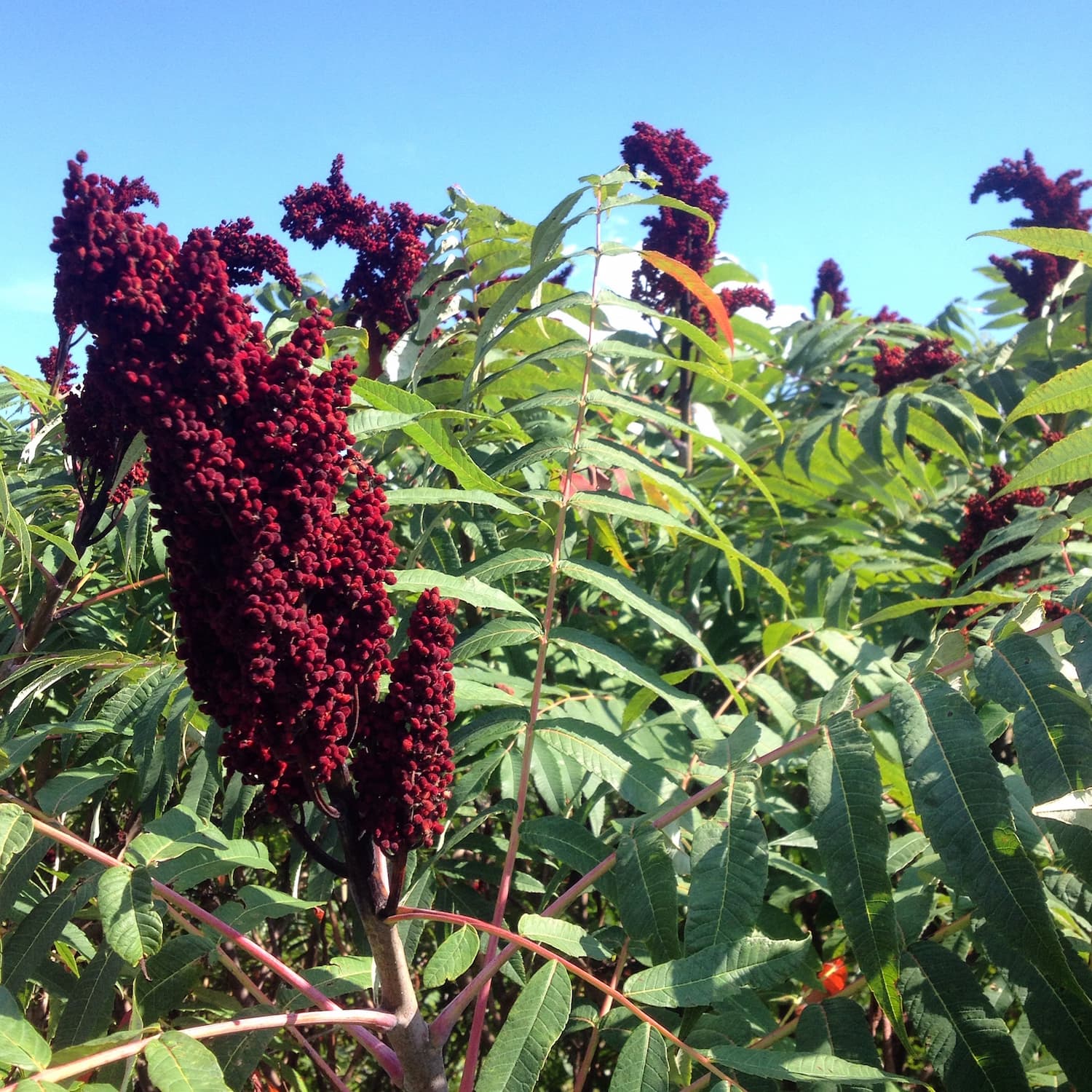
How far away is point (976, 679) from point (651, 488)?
138 centimetres

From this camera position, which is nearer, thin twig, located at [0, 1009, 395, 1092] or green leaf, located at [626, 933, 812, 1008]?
thin twig, located at [0, 1009, 395, 1092]

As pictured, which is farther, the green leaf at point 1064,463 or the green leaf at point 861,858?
the green leaf at point 1064,463

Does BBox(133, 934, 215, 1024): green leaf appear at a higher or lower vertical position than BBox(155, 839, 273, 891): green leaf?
lower

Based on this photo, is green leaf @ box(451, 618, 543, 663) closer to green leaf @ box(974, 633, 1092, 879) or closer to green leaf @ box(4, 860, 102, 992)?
green leaf @ box(4, 860, 102, 992)

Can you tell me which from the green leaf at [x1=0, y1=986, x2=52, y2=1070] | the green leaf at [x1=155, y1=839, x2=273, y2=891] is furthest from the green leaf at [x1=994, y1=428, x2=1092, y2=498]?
the green leaf at [x1=0, y1=986, x2=52, y2=1070]

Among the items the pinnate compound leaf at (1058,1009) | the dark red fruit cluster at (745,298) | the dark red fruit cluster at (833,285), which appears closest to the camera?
the pinnate compound leaf at (1058,1009)

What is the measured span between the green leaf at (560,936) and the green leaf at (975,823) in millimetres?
566

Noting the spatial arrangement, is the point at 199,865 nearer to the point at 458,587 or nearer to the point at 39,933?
the point at 39,933

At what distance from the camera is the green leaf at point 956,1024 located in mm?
1454

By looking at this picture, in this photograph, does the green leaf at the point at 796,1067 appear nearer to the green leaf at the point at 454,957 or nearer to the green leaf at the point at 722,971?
the green leaf at the point at 722,971

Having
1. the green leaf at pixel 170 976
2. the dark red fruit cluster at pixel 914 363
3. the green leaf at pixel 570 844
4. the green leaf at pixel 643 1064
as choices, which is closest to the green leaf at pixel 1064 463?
the green leaf at pixel 570 844

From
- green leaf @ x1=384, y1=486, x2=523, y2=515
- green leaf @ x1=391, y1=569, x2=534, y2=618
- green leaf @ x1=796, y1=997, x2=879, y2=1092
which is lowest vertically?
green leaf @ x1=796, y1=997, x2=879, y2=1092

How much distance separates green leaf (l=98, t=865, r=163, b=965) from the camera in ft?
4.60

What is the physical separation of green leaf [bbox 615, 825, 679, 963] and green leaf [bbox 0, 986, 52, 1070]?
0.87 metres
